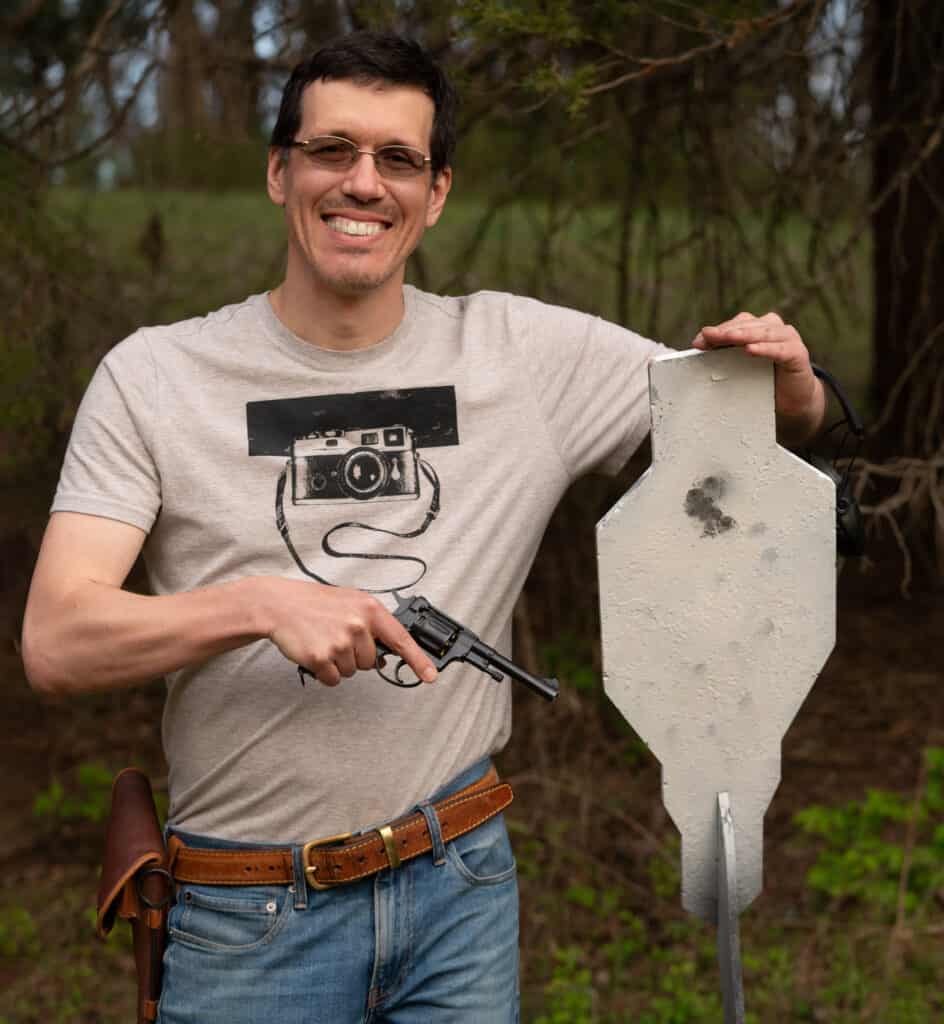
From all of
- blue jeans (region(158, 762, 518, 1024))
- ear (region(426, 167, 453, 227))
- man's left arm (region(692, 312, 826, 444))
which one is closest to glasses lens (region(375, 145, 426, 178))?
ear (region(426, 167, 453, 227))

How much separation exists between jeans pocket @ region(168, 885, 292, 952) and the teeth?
3.43 feet

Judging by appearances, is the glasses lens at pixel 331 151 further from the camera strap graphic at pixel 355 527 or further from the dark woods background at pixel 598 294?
the dark woods background at pixel 598 294

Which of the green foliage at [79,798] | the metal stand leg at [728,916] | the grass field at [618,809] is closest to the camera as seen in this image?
the metal stand leg at [728,916]

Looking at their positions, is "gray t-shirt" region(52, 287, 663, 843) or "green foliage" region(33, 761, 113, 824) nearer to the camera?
"gray t-shirt" region(52, 287, 663, 843)

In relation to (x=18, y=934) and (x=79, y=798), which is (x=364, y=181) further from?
(x=79, y=798)

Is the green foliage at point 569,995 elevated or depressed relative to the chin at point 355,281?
depressed

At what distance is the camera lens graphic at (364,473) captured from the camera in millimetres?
2178

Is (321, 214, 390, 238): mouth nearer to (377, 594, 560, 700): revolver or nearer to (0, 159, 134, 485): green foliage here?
(377, 594, 560, 700): revolver

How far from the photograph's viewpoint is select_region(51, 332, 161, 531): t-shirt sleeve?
208 cm

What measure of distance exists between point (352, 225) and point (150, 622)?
72cm

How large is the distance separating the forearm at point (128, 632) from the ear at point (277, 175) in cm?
76

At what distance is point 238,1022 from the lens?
83.2 inches

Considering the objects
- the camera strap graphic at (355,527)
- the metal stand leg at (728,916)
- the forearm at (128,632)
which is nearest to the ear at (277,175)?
the camera strap graphic at (355,527)

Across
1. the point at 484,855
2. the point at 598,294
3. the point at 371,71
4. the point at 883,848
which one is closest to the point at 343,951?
the point at 484,855
